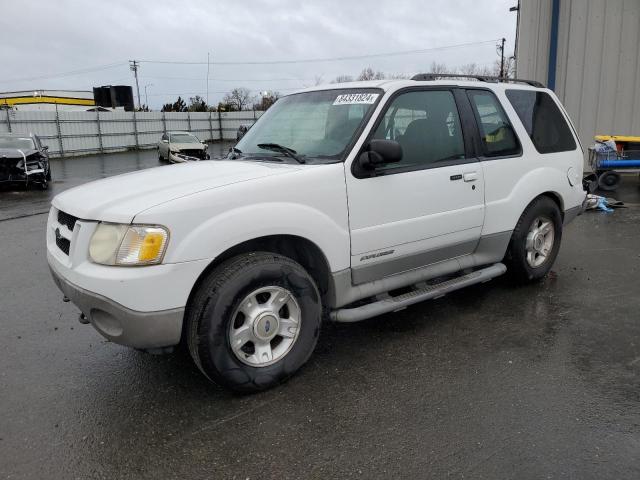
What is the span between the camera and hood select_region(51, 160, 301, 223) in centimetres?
294

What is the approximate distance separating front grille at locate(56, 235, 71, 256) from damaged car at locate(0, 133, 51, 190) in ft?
41.0

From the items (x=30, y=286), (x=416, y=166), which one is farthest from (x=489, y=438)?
(x=30, y=286)

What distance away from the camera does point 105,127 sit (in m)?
32.0

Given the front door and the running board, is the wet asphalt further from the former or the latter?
the front door

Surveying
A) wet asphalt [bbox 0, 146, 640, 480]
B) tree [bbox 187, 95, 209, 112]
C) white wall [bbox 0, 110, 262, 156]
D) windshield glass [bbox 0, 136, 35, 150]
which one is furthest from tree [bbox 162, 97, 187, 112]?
wet asphalt [bbox 0, 146, 640, 480]

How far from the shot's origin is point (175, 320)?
2883 mm

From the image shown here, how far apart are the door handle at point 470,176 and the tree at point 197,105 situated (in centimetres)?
4388

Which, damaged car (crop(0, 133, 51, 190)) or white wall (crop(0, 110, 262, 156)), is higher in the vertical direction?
white wall (crop(0, 110, 262, 156))

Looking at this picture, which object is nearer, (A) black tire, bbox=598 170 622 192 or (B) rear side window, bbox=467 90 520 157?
(B) rear side window, bbox=467 90 520 157

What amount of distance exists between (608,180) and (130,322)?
1087 centimetres

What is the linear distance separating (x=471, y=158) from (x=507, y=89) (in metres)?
1.00

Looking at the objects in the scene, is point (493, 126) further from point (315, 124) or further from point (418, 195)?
point (315, 124)

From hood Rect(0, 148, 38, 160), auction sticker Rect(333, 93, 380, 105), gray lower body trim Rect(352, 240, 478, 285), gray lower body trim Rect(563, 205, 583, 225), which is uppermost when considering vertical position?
auction sticker Rect(333, 93, 380, 105)

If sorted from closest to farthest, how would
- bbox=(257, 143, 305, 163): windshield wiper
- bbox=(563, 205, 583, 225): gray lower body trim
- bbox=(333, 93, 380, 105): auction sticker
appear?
bbox=(257, 143, 305, 163): windshield wiper, bbox=(333, 93, 380, 105): auction sticker, bbox=(563, 205, 583, 225): gray lower body trim
